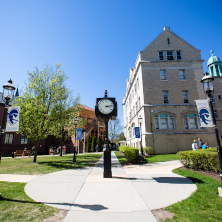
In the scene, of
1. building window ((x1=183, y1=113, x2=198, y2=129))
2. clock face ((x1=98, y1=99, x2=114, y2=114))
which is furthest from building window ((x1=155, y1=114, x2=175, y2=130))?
clock face ((x1=98, y1=99, x2=114, y2=114))

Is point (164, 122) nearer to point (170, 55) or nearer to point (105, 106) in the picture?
point (170, 55)

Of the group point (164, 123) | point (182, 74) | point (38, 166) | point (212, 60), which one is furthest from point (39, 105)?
point (212, 60)

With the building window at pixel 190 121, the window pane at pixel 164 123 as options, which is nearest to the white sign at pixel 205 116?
the window pane at pixel 164 123

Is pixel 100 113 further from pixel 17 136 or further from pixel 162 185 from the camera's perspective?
pixel 17 136

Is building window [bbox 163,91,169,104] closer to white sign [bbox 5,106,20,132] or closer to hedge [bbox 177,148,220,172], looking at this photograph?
hedge [bbox 177,148,220,172]

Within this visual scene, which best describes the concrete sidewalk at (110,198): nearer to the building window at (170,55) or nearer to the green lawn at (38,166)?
the green lawn at (38,166)

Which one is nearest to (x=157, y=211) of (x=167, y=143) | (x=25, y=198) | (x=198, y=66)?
(x=25, y=198)

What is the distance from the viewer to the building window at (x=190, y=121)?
2155cm

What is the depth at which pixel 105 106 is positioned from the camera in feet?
25.4

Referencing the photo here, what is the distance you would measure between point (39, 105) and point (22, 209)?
11718 millimetres

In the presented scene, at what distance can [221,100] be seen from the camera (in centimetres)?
3519

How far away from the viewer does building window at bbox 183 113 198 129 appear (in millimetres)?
21547

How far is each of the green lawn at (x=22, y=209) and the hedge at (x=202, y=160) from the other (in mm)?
7807

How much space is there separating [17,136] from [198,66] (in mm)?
38667
